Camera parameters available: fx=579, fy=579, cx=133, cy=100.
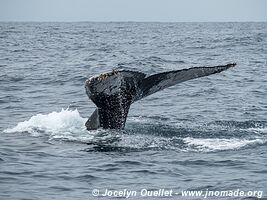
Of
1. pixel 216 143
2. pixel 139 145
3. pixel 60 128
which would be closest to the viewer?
pixel 139 145

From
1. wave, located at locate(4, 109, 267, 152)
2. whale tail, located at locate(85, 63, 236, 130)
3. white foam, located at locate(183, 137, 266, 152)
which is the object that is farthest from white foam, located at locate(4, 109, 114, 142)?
white foam, located at locate(183, 137, 266, 152)

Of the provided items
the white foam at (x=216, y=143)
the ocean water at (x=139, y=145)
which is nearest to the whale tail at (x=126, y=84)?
the ocean water at (x=139, y=145)

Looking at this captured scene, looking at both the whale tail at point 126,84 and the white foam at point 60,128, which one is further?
the white foam at point 60,128

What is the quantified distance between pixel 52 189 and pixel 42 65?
19074 mm

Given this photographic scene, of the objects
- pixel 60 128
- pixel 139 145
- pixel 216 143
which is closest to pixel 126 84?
pixel 139 145

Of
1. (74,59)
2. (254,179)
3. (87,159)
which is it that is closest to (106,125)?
(87,159)

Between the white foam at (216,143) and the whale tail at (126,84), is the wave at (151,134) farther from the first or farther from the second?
the whale tail at (126,84)

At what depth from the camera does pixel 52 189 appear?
7543 millimetres

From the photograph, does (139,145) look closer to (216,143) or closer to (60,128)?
(216,143)

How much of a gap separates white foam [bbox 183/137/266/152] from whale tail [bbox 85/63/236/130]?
4.54 ft

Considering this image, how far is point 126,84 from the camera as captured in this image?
340 inches

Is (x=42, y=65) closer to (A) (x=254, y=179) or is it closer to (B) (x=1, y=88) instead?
(B) (x=1, y=88)

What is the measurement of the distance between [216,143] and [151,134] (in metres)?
1.32

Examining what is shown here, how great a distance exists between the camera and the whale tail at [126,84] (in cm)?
834
